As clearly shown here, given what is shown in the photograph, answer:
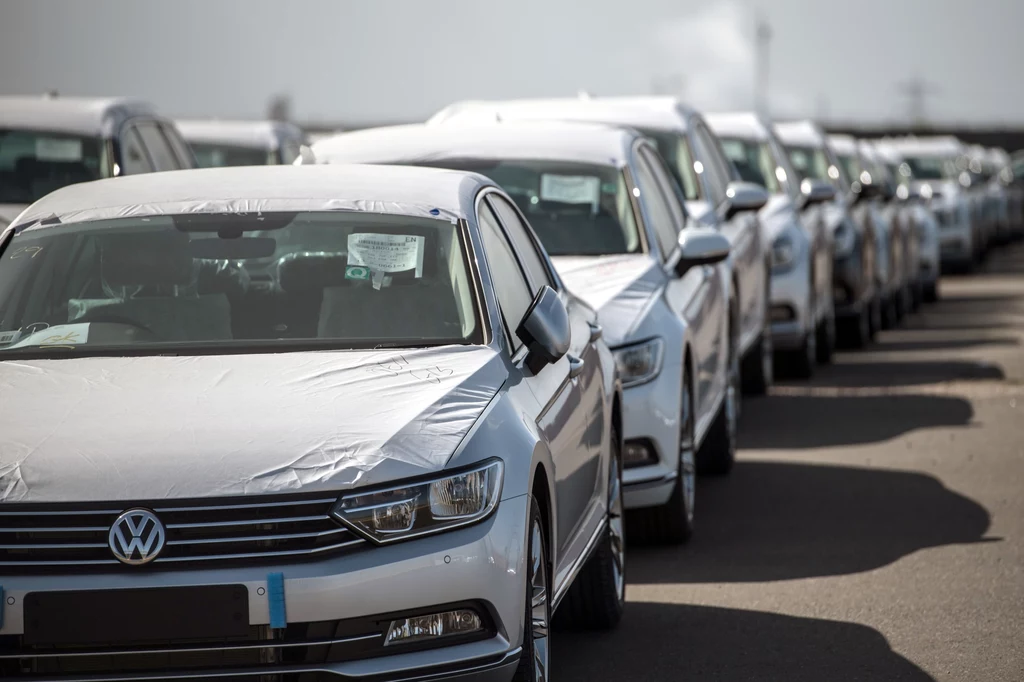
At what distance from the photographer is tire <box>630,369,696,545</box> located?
863 cm

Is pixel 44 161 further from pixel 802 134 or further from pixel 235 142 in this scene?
pixel 802 134

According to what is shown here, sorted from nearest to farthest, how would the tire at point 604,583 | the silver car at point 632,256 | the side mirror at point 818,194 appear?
the tire at point 604,583 < the silver car at point 632,256 < the side mirror at point 818,194

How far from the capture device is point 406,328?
574 cm

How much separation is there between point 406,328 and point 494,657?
131 cm

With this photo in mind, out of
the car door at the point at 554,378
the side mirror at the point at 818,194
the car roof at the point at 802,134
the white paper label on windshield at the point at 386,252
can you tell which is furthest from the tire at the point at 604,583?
the car roof at the point at 802,134

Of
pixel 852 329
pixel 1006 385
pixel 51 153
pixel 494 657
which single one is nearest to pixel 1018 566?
pixel 494 657

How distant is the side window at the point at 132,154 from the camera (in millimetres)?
12299

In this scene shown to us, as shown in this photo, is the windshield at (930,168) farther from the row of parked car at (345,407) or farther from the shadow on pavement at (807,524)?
the row of parked car at (345,407)

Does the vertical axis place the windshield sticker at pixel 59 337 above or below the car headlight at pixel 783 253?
above

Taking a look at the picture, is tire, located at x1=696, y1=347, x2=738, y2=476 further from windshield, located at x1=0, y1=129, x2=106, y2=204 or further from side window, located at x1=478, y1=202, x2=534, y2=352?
side window, located at x1=478, y1=202, x2=534, y2=352

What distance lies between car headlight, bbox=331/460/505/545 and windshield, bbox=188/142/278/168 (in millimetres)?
13818

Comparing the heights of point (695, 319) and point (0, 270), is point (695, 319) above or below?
below

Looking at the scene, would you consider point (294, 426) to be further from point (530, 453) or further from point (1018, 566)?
point (1018, 566)

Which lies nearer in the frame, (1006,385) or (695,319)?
(695,319)
